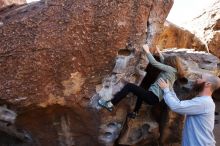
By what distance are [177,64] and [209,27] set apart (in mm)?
3612

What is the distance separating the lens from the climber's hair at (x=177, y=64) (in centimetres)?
591

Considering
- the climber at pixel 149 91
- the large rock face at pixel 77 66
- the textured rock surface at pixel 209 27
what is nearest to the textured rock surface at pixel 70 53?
the large rock face at pixel 77 66

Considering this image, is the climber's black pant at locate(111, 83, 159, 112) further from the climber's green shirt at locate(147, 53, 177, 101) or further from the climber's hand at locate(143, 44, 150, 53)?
the climber's hand at locate(143, 44, 150, 53)

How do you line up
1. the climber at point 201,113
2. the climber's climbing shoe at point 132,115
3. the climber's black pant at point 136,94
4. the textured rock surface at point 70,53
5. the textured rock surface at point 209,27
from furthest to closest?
the textured rock surface at point 209,27 < the climber's climbing shoe at point 132,115 < the climber's black pant at point 136,94 < the textured rock surface at point 70,53 < the climber at point 201,113

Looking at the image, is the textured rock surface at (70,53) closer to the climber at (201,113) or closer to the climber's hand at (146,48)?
the climber's hand at (146,48)

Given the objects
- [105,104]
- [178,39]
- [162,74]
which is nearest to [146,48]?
[162,74]

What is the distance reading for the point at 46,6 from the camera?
213 inches

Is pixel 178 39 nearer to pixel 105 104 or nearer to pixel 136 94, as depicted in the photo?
pixel 136 94

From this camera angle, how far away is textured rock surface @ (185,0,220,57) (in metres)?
8.80

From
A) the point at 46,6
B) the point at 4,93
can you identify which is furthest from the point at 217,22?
the point at 4,93

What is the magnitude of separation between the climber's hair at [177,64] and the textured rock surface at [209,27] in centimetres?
299

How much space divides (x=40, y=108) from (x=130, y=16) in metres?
1.78

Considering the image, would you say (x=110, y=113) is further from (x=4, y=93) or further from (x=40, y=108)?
(x=4, y=93)

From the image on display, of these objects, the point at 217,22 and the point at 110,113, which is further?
the point at 217,22
